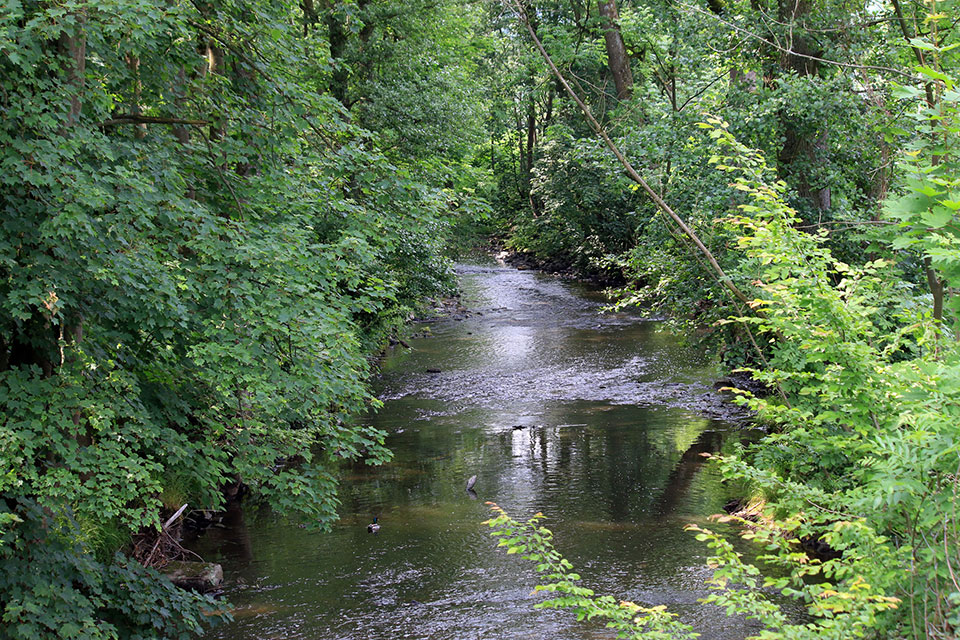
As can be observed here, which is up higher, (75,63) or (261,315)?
(75,63)

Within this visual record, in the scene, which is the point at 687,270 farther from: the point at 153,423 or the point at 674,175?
the point at 153,423

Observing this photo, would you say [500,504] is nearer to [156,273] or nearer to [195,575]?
[195,575]

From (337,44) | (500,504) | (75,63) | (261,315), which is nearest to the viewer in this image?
(75,63)

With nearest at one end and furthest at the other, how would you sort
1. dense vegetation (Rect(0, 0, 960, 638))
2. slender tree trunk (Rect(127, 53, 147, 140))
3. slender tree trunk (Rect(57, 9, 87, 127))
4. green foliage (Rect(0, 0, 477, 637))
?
dense vegetation (Rect(0, 0, 960, 638)) < green foliage (Rect(0, 0, 477, 637)) < slender tree trunk (Rect(57, 9, 87, 127)) < slender tree trunk (Rect(127, 53, 147, 140))

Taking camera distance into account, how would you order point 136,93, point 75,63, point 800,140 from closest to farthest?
point 75,63 → point 136,93 → point 800,140

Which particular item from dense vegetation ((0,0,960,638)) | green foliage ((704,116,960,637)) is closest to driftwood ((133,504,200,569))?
dense vegetation ((0,0,960,638))

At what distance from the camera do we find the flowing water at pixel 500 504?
7.05m

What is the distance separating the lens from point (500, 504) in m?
9.40

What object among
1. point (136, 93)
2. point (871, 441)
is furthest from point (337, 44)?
point (871, 441)

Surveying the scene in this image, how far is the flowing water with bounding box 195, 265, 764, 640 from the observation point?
7.05 metres

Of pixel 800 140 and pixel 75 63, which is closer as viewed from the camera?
pixel 75 63

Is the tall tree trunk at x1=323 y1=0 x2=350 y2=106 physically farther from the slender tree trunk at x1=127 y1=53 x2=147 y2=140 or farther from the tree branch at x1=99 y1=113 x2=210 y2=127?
the tree branch at x1=99 y1=113 x2=210 y2=127

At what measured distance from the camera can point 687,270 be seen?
1100 cm

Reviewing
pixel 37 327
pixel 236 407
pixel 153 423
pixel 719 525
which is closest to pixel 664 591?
pixel 719 525
